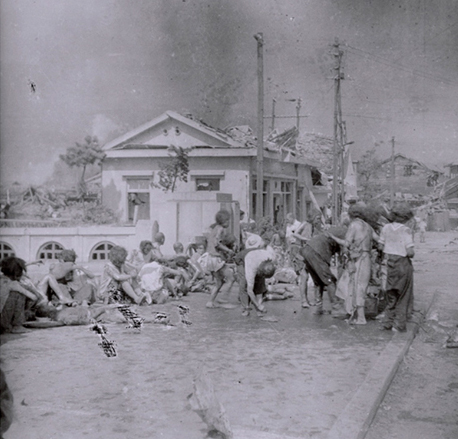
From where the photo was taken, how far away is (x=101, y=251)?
620cm

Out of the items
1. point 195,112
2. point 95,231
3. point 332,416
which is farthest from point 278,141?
point 332,416

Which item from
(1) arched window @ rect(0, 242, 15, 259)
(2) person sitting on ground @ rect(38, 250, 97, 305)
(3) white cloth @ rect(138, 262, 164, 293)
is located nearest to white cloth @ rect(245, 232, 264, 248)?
(3) white cloth @ rect(138, 262, 164, 293)

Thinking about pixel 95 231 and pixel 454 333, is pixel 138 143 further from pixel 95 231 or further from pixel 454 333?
pixel 454 333

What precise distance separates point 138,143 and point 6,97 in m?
1.05

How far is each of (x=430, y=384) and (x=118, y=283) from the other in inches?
138

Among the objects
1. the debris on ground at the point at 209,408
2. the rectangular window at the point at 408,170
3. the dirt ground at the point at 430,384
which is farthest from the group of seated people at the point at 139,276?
the debris on ground at the point at 209,408

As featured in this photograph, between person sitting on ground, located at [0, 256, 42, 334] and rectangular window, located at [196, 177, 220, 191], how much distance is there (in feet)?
5.49

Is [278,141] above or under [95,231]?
above

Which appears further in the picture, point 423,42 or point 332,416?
point 423,42

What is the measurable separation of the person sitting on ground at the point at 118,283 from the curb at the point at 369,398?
113 inches

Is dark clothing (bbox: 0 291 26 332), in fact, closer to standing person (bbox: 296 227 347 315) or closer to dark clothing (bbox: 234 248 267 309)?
dark clothing (bbox: 234 248 267 309)

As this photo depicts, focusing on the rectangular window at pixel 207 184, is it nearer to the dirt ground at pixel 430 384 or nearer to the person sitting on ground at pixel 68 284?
the person sitting on ground at pixel 68 284

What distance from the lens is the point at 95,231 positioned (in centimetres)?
528

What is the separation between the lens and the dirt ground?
3.61 m
